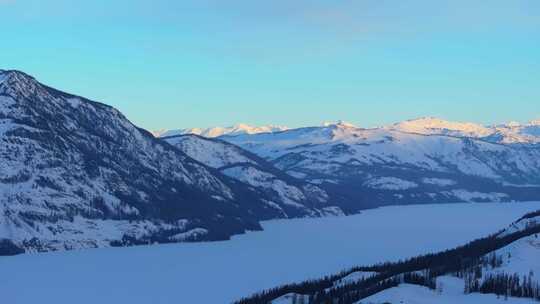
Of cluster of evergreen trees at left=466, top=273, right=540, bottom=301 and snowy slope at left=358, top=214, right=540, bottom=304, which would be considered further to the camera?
cluster of evergreen trees at left=466, top=273, right=540, bottom=301

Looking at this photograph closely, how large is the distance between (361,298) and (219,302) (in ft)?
235

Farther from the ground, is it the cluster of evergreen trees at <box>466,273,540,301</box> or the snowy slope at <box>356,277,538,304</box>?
the cluster of evergreen trees at <box>466,273,540,301</box>

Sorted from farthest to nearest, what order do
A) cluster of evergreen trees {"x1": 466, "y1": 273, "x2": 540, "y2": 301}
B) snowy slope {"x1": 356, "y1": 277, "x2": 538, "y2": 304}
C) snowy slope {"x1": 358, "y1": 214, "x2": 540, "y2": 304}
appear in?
cluster of evergreen trees {"x1": 466, "y1": 273, "x2": 540, "y2": 301} < snowy slope {"x1": 358, "y1": 214, "x2": 540, "y2": 304} < snowy slope {"x1": 356, "y1": 277, "x2": 538, "y2": 304}

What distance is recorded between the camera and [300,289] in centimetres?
17525

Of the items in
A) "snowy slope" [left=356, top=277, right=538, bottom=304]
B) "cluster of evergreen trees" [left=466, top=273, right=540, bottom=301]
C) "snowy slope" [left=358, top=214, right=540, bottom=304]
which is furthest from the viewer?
"cluster of evergreen trees" [left=466, top=273, right=540, bottom=301]

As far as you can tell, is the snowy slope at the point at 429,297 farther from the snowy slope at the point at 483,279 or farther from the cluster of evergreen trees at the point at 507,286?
the cluster of evergreen trees at the point at 507,286

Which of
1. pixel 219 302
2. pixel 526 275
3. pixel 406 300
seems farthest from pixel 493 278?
pixel 219 302

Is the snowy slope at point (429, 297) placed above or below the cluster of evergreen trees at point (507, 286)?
below

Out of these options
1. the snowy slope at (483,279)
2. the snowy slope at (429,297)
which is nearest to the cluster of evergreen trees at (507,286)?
the snowy slope at (483,279)

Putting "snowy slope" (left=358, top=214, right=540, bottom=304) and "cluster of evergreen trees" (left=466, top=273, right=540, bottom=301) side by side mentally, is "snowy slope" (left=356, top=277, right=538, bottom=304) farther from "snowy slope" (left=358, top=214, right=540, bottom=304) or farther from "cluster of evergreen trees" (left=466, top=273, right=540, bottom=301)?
"cluster of evergreen trees" (left=466, top=273, right=540, bottom=301)

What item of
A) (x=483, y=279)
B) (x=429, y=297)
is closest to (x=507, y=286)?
(x=483, y=279)

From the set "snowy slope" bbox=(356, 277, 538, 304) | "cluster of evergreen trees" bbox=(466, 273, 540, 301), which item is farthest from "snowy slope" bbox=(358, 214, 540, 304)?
"cluster of evergreen trees" bbox=(466, 273, 540, 301)

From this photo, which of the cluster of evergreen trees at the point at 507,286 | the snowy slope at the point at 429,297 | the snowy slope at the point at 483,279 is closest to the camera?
the snowy slope at the point at 429,297

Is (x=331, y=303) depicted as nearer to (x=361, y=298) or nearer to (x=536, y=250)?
(x=361, y=298)
